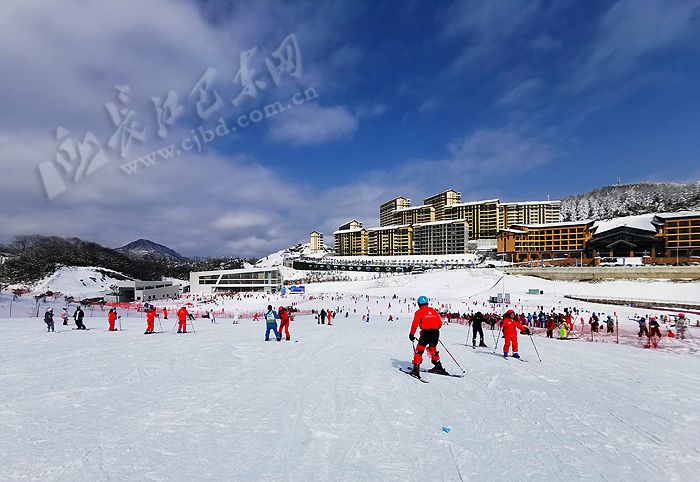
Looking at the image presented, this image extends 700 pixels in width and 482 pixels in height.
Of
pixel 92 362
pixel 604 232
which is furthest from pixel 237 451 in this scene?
pixel 604 232

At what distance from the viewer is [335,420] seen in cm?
485

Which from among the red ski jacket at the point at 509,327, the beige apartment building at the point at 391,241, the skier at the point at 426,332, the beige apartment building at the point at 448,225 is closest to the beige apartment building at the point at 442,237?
the beige apartment building at the point at 448,225

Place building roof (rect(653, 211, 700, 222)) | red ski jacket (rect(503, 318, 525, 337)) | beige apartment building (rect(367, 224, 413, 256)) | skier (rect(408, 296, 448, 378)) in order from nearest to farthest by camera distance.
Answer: skier (rect(408, 296, 448, 378)), red ski jacket (rect(503, 318, 525, 337)), building roof (rect(653, 211, 700, 222)), beige apartment building (rect(367, 224, 413, 256))

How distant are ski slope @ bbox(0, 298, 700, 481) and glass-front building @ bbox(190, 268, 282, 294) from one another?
77.4 metres

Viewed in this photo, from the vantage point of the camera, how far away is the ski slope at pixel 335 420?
362 centimetres

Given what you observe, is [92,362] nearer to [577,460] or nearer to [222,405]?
[222,405]

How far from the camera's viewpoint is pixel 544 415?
5.15 metres

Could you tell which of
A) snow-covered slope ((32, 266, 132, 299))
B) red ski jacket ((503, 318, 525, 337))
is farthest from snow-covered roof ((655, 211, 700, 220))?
snow-covered slope ((32, 266, 132, 299))

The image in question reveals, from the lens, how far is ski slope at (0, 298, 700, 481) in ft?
11.9

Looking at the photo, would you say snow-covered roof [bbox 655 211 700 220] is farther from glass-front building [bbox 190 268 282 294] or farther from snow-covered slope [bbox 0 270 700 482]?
snow-covered slope [bbox 0 270 700 482]

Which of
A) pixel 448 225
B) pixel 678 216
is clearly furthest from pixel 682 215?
pixel 448 225

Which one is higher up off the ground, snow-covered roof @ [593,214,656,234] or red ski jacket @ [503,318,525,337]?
snow-covered roof @ [593,214,656,234]

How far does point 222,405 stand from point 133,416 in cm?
116

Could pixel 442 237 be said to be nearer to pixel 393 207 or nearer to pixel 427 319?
pixel 393 207
